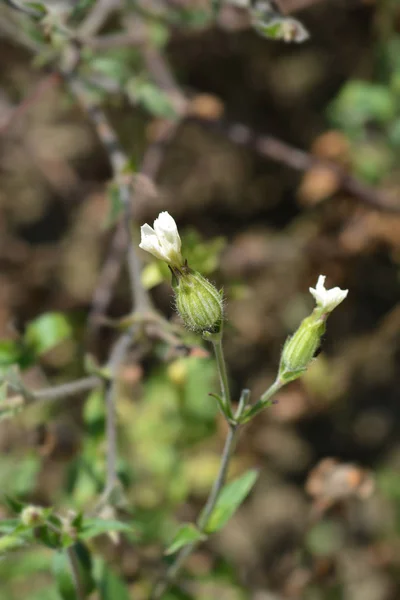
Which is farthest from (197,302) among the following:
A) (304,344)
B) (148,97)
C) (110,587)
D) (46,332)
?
(148,97)

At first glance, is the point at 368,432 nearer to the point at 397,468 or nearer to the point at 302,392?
the point at 397,468

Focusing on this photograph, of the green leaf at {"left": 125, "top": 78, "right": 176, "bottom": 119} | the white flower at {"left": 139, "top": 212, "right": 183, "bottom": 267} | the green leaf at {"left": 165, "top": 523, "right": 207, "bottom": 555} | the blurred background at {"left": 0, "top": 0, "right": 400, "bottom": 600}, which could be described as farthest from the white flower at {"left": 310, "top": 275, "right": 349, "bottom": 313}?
the green leaf at {"left": 125, "top": 78, "right": 176, "bottom": 119}

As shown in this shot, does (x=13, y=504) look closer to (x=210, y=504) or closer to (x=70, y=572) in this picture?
(x=70, y=572)

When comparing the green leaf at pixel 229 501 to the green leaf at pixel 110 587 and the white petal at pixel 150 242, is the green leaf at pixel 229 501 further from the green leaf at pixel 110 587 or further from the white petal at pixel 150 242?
the white petal at pixel 150 242

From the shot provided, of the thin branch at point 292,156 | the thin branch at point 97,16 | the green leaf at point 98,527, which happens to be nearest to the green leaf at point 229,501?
the green leaf at point 98,527

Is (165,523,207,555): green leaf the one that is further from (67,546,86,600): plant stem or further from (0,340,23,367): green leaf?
(0,340,23,367): green leaf

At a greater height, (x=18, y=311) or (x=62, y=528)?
(x=62, y=528)

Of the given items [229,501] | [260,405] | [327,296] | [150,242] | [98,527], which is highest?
[150,242]

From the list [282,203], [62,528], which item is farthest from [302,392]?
[62,528]
